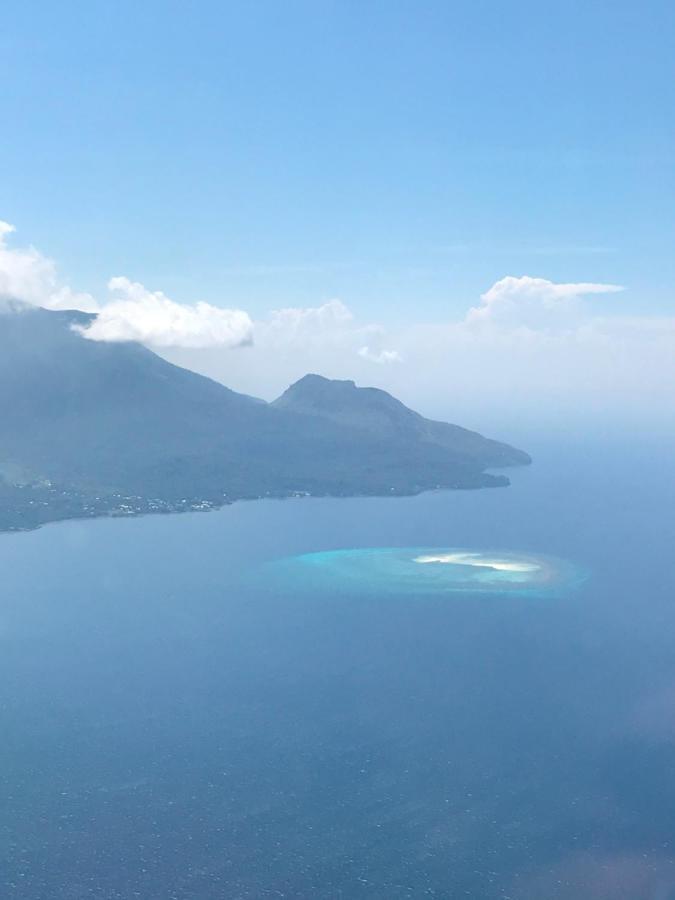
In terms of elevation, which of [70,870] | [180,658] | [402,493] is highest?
[402,493]

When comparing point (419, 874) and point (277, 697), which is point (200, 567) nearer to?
point (277, 697)

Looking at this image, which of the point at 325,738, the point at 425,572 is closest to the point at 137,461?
the point at 425,572

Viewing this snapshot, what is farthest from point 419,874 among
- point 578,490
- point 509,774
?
point 578,490

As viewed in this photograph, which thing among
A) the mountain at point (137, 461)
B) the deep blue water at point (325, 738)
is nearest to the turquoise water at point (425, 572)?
the deep blue water at point (325, 738)

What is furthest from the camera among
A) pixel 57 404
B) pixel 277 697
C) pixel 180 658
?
pixel 57 404

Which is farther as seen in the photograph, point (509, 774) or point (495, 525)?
point (495, 525)

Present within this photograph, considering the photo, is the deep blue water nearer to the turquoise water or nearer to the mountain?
the turquoise water
